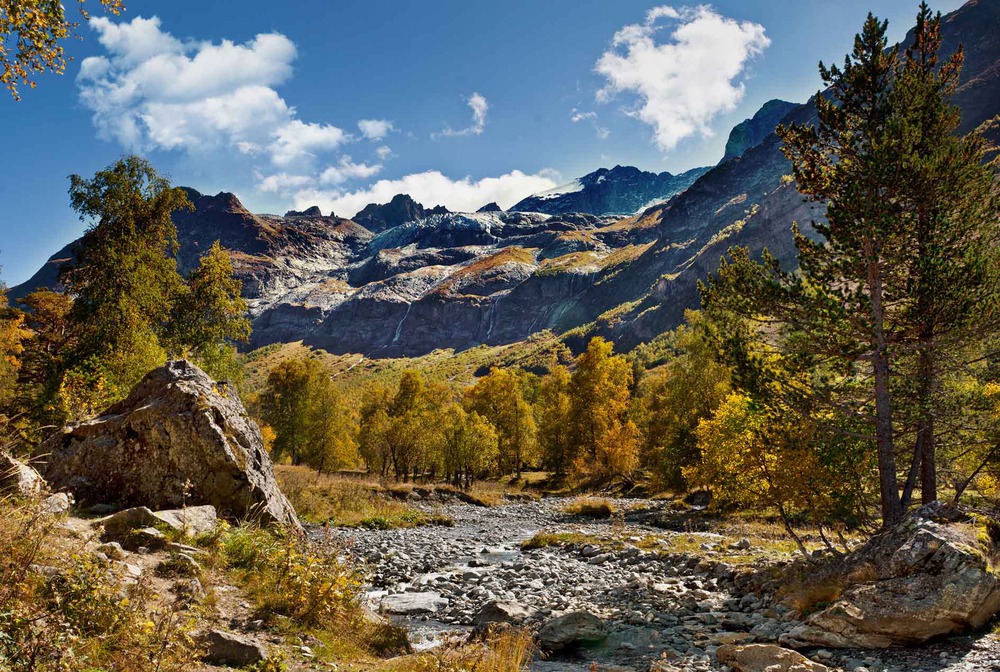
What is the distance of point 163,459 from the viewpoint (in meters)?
12.5

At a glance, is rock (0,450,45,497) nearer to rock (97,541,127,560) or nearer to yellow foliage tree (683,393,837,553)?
rock (97,541,127,560)

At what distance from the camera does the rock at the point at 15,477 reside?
7.86 metres

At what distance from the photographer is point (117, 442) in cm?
1264

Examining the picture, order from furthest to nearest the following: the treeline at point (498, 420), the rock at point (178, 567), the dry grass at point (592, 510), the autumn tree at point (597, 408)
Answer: the autumn tree at point (597, 408)
the treeline at point (498, 420)
the dry grass at point (592, 510)
the rock at point (178, 567)

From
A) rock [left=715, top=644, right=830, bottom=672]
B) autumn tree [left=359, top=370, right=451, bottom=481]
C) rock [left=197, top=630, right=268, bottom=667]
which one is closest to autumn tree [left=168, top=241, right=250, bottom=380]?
autumn tree [left=359, top=370, right=451, bottom=481]

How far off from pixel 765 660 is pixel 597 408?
140 ft

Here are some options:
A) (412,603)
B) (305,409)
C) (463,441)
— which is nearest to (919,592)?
(412,603)

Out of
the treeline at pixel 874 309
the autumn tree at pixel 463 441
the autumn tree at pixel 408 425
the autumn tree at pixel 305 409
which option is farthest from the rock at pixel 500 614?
the autumn tree at pixel 305 409

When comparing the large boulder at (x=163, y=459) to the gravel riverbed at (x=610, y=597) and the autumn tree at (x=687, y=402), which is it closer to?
the gravel riverbed at (x=610, y=597)

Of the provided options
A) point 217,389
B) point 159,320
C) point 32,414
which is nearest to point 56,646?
point 217,389

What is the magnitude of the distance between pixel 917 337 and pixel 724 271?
5.44 meters

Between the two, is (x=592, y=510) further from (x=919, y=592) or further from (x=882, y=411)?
(x=919, y=592)

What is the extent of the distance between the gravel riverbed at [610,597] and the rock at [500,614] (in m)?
0.28

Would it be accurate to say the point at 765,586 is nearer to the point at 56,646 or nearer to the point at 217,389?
the point at 56,646
